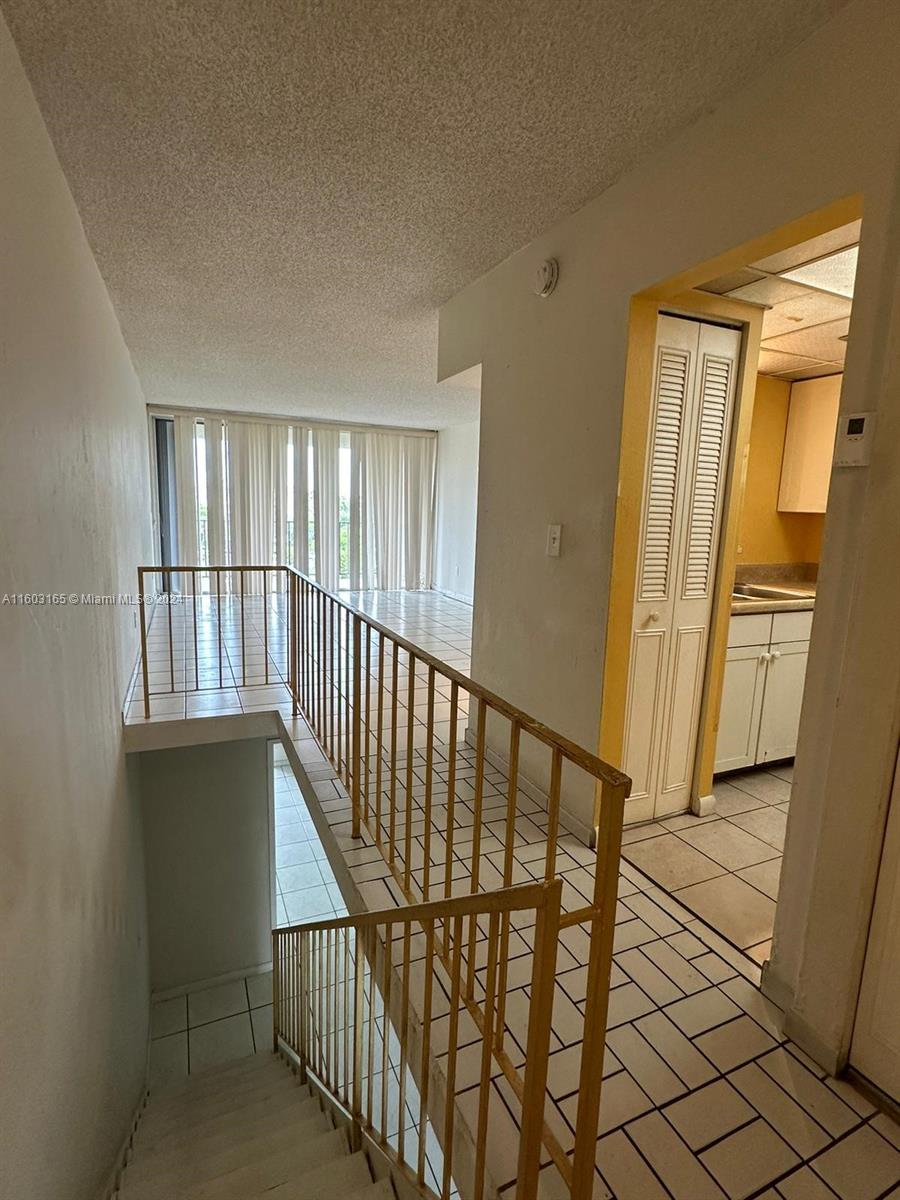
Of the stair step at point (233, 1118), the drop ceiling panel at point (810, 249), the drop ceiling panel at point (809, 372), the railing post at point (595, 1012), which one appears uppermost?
the drop ceiling panel at point (810, 249)

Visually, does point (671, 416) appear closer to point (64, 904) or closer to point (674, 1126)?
point (674, 1126)

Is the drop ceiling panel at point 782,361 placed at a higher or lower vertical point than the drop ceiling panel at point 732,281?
lower

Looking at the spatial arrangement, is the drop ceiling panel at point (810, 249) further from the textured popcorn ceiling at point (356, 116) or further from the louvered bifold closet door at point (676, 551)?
the textured popcorn ceiling at point (356, 116)

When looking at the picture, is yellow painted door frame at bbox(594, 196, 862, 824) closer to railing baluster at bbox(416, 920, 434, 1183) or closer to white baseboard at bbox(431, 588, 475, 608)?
A: railing baluster at bbox(416, 920, 434, 1183)

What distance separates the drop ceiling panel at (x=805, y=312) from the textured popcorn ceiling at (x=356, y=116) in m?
0.93

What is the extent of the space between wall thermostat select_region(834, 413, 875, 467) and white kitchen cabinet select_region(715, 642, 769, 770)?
1.48m

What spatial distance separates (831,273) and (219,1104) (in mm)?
4441

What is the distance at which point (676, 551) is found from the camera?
2.32m

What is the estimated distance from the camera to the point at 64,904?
1.64 m

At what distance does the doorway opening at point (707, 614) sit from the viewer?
2.03 meters

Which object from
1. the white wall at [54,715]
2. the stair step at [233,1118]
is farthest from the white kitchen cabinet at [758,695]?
the white wall at [54,715]

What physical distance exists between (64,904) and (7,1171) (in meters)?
0.65

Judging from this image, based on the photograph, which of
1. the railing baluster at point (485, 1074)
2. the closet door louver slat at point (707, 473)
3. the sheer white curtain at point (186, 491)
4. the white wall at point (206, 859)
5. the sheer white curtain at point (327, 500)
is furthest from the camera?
the sheer white curtain at point (327, 500)

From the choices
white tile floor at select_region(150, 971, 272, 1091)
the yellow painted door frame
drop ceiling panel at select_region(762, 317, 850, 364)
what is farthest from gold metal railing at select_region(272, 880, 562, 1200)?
drop ceiling panel at select_region(762, 317, 850, 364)
